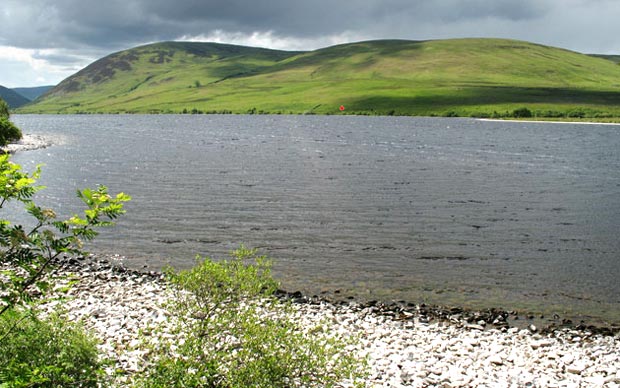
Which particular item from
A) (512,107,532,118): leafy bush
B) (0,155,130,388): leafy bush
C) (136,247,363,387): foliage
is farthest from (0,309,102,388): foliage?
(512,107,532,118): leafy bush

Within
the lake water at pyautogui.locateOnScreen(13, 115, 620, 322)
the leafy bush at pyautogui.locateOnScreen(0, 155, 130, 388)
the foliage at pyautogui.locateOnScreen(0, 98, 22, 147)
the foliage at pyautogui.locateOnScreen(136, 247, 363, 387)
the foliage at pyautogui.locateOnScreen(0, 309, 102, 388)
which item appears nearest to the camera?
the leafy bush at pyautogui.locateOnScreen(0, 155, 130, 388)

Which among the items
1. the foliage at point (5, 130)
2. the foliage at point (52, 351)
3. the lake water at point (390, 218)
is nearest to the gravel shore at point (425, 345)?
the foliage at point (52, 351)

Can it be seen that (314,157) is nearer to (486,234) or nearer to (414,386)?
(486,234)

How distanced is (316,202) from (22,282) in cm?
3518

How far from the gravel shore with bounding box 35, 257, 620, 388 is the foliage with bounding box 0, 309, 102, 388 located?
134 centimetres

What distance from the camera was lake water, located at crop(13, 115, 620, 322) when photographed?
24828mm

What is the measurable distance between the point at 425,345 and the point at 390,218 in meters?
20.6

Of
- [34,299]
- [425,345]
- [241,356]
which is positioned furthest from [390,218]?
[34,299]

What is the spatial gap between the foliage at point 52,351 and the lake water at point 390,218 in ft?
40.4

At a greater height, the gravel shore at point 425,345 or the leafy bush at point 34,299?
the leafy bush at point 34,299

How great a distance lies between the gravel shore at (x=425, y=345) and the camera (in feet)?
51.0

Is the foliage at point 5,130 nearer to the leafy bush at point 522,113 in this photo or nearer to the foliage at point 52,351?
the foliage at point 52,351

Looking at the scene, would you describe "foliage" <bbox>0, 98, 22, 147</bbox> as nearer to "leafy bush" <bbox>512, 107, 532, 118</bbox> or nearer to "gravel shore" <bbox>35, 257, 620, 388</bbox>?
"gravel shore" <bbox>35, 257, 620, 388</bbox>

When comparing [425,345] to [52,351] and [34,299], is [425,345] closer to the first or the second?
[52,351]
